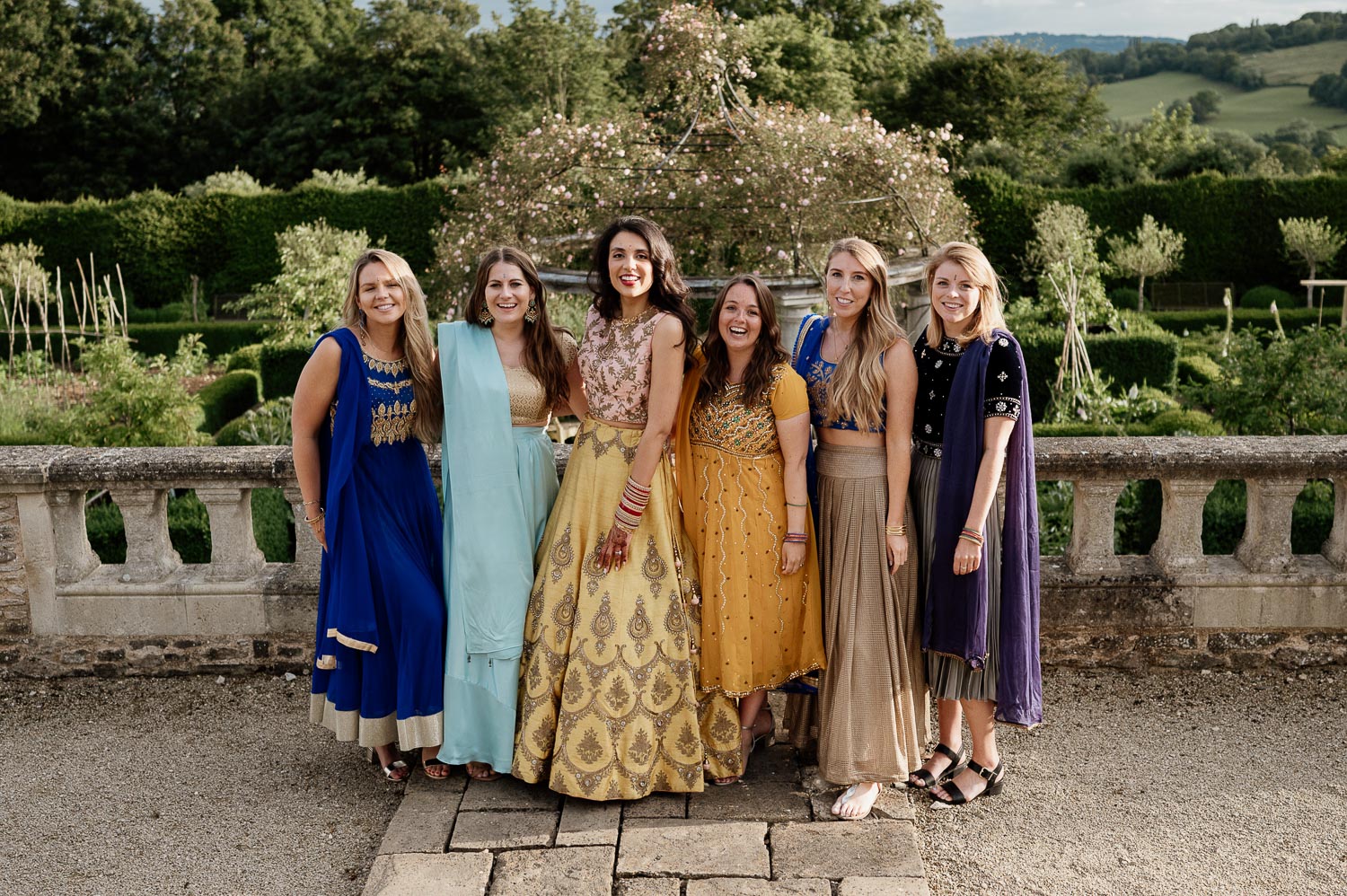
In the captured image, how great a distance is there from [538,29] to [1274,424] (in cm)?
2370

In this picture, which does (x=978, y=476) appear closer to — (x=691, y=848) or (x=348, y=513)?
(x=691, y=848)

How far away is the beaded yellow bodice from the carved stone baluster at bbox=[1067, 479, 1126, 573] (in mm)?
1407

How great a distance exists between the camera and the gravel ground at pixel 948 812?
3088 mm

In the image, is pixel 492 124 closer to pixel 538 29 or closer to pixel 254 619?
pixel 538 29

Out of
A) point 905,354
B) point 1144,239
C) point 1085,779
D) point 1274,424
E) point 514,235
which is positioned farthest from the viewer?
point 1144,239

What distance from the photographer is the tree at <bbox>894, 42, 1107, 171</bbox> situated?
28172mm

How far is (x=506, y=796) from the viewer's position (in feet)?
11.1

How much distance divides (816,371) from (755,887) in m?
1.45

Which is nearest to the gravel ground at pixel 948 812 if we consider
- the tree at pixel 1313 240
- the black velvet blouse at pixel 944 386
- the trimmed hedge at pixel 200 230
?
the black velvet blouse at pixel 944 386

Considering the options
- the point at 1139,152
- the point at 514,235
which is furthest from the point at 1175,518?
the point at 1139,152

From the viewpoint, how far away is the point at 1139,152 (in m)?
24.7

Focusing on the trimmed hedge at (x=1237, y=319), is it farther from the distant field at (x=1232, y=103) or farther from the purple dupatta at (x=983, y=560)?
the distant field at (x=1232, y=103)

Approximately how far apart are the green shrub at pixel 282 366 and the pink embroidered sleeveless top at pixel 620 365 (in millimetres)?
8055

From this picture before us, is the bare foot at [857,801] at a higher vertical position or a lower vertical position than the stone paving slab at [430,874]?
higher
